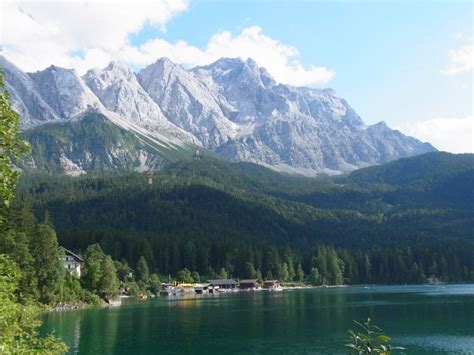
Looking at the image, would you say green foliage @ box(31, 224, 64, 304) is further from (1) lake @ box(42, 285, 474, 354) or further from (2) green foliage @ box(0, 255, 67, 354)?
(2) green foliage @ box(0, 255, 67, 354)

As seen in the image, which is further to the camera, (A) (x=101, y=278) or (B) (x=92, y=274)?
(A) (x=101, y=278)

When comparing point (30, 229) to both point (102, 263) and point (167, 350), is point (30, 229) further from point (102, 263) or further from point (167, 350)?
point (167, 350)

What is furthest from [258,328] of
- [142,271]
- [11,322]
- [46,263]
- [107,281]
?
[142,271]

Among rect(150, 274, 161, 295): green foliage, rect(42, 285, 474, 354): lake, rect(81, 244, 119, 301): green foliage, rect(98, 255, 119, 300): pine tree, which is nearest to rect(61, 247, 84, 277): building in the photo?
rect(81, 244, 119, 301): green foliage

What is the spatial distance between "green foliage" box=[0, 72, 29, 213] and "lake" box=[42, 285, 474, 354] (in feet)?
156

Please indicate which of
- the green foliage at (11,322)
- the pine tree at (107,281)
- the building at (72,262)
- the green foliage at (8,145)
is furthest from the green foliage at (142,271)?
the green foliage at (8,145)

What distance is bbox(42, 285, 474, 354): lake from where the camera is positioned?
62469 mm

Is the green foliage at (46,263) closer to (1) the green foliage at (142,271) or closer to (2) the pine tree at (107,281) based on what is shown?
(2) the pine tree at (107,281)

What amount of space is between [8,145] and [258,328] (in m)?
67.8

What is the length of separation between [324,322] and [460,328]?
2035 centimetres

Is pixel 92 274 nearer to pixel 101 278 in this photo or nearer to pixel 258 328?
pixel 101 278

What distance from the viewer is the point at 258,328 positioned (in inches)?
3125

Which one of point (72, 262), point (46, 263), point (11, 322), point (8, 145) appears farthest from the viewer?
point (72, 262)

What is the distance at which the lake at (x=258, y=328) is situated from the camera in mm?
62469
